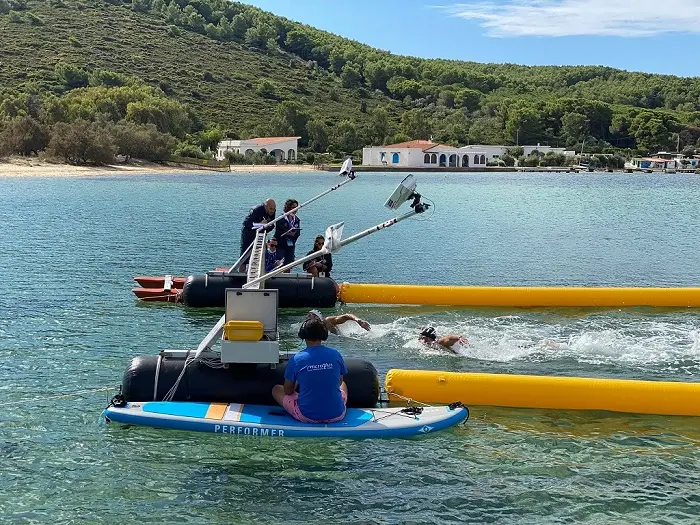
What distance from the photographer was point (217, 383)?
10055 mm

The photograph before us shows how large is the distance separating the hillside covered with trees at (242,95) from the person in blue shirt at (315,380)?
7218cm

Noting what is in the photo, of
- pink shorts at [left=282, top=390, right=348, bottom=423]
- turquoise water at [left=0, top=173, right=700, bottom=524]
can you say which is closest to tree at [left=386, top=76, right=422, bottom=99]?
turquoise water at [left=0, top=173, right=700, bottom=524]

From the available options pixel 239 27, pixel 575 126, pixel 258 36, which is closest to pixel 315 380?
pixel 575 126

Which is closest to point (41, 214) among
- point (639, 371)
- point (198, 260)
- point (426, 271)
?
point (198, 260)

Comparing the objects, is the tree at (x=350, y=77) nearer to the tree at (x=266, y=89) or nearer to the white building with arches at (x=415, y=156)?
the tree at (x=266, y=89)

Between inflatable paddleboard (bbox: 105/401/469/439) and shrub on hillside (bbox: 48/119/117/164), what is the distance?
71013mm

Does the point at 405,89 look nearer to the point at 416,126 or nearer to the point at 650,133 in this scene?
the point at 416,126

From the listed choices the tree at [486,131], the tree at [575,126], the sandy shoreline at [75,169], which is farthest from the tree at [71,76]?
the tree at [575,126]

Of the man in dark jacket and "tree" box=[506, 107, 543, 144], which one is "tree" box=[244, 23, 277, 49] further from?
the man in dark jacket

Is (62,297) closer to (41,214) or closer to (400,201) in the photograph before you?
(400,201)

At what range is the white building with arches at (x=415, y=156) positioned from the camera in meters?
119

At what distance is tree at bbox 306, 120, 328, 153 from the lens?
414 ft

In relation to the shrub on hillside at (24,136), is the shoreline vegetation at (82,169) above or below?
below

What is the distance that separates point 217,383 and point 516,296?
356 inches
